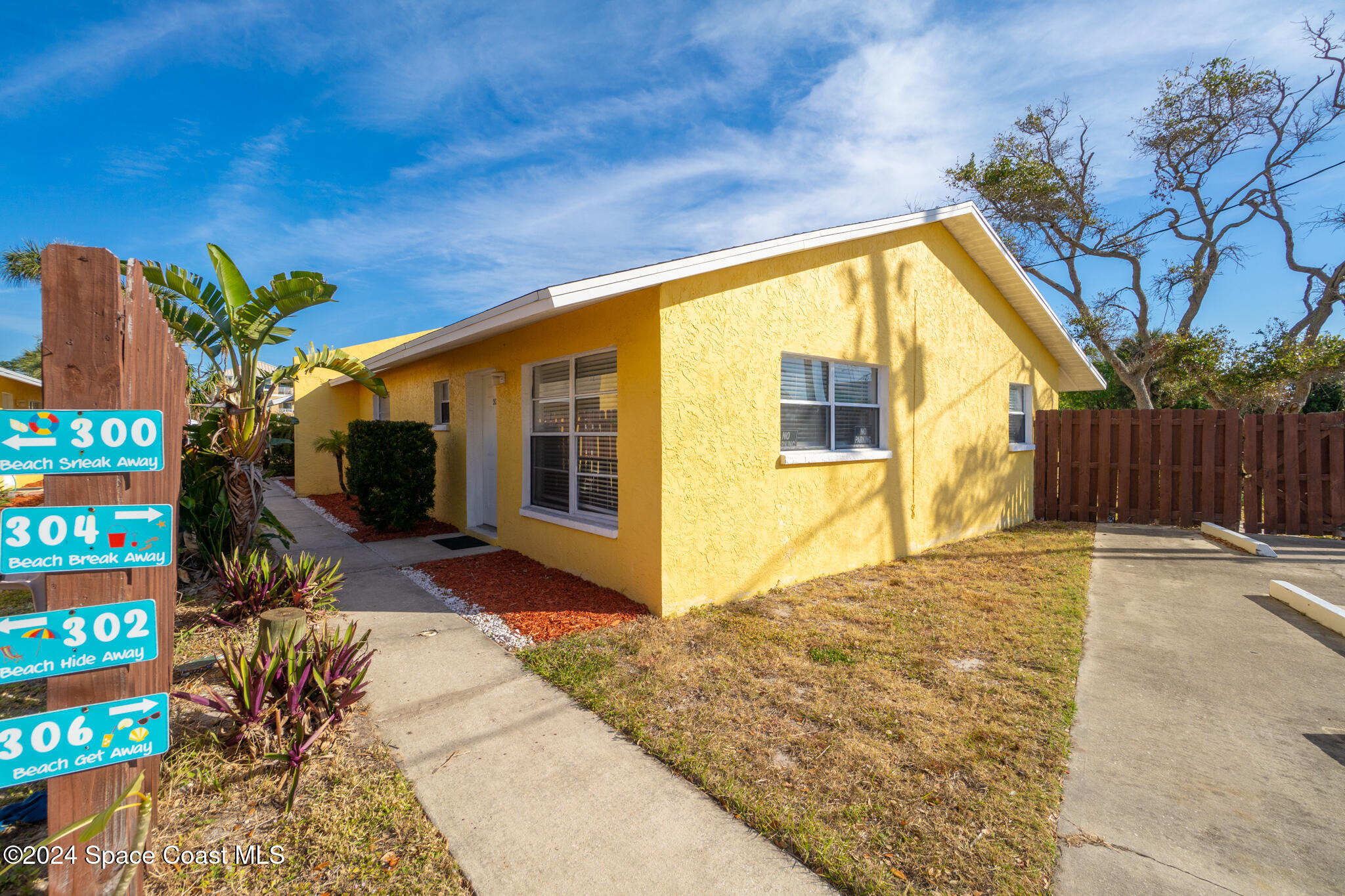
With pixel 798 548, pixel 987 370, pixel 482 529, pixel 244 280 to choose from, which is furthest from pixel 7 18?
pixel 987 370

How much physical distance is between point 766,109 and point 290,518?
38.2 feet

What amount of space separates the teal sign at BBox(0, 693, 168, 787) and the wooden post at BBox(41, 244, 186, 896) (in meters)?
0.04

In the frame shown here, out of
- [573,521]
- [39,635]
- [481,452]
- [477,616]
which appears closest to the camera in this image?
[39,635]

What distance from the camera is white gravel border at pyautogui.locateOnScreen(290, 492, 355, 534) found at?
1025cm

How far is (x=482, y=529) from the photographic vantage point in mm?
9195

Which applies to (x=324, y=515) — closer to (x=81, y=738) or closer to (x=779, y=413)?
(x=779, y=413)

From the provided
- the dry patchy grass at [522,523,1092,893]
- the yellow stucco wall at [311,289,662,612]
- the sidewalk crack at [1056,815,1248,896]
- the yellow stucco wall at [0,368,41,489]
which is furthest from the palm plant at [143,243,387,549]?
the yellow stucco wall at [0,368,41,489]

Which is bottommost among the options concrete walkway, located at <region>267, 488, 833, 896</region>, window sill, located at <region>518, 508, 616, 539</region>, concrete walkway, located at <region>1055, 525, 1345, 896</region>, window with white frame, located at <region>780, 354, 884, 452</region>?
concrete walkway, located at <region>1055, 525, 1345, 896</region>

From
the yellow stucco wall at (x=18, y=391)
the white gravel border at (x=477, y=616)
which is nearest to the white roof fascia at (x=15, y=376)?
the yellow stucco wall at (x=18, y=391)

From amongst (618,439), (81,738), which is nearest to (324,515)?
(618,439)

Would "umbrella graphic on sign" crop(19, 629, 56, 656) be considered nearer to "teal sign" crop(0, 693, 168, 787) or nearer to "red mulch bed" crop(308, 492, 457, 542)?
"teal sign" crop(0, 693, 168, 787)

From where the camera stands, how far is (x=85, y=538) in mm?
2084

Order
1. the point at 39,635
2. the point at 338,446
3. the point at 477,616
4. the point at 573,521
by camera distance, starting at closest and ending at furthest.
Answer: the point at 39,635
the point at 477,616
the point at 573,521
the point at 338,446

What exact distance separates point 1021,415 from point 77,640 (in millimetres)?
13966
